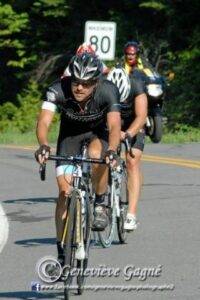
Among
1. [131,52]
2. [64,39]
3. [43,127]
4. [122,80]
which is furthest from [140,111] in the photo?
[64,39]

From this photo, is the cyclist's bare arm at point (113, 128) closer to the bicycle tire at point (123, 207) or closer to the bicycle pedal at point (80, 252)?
the bicycle pedal at point (80, 252)

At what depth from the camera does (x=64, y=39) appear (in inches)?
1945

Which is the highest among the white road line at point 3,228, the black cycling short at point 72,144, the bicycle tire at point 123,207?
the black cycling short at point 72,144

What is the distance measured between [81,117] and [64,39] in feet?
131

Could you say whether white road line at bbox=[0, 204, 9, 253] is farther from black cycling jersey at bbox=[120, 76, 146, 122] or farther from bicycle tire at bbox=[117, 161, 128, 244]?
black cycling jersey at bbox=[120, 76, 146, 122]

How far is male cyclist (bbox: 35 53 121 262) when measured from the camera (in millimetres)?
9211

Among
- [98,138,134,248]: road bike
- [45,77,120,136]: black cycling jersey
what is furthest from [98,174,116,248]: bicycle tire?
[45,77,120,136]: black cycling jersey

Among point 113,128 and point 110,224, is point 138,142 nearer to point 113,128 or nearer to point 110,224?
point 110,224

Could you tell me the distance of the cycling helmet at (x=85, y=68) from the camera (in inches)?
362

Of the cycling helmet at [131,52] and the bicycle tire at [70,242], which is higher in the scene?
the cycling helmet at [131,52]

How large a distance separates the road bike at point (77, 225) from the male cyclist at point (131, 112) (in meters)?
2.30

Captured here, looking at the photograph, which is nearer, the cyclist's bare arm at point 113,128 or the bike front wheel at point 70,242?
the bike front wheel at point 70,242

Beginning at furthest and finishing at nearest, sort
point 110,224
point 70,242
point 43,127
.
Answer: point 110,224 → point 43,127 → point 70,242

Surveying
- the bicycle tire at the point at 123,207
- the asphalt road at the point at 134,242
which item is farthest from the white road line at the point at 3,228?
the bicycle tire at the point at 123,207
